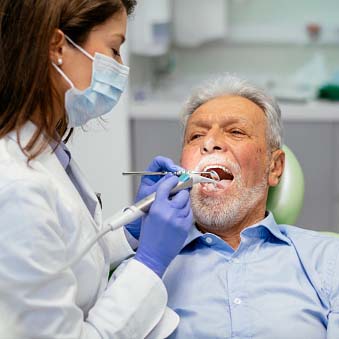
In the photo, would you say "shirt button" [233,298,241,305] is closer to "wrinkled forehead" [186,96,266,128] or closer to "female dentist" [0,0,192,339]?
"female dentist" [0,0,192,339]

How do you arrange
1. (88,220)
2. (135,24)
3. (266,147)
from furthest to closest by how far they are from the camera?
(135,24) → (266,147) → (88,220)

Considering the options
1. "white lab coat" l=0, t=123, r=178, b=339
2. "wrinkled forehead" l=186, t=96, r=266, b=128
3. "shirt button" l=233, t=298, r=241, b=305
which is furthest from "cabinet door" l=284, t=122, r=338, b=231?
"white lab coat" l=0, t=123, r=178, b=339

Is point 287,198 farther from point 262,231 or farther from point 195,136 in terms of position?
point 195,136

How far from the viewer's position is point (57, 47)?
1.30 m

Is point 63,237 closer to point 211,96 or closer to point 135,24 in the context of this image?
point 211,96

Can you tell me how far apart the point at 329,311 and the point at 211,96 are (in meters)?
0.77

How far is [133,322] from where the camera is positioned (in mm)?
1327

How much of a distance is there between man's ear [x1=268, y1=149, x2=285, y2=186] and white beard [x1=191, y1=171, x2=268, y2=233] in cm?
15

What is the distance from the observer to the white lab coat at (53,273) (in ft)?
3.80

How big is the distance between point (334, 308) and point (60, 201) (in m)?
0.80

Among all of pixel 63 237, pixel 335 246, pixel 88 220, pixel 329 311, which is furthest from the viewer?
pixel 335 246

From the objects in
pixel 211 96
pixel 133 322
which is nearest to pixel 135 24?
pixel 211 96

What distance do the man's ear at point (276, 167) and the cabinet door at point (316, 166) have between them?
150cm

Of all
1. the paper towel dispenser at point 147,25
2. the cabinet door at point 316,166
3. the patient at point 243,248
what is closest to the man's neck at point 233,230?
the patient at point 243,248
